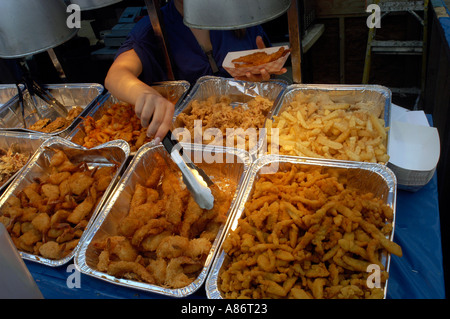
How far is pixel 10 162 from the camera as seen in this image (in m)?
2.71

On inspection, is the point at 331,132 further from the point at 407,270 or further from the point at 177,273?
the point at 177,273

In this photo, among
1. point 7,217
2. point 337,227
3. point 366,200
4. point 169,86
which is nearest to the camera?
point 337,227

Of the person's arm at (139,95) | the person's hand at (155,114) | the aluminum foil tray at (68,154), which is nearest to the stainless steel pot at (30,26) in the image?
the person's arm at (139,95)

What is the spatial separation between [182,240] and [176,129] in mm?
1097

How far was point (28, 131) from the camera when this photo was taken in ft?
9.64

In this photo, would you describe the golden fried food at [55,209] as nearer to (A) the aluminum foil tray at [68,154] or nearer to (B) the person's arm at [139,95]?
(A) the aluminum foil tray at [68,154]

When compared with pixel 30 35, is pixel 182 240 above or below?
below

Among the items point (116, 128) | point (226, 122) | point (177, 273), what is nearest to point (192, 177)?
point (177, 273)

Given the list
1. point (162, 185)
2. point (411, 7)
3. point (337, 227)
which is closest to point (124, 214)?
point (162, 185)

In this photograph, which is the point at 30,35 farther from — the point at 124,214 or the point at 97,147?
the point at 124,214

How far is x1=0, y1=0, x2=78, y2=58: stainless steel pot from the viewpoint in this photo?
1.85 metres

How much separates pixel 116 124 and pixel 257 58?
1.33 m

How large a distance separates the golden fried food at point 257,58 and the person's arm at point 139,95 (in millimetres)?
703

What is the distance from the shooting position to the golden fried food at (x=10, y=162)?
262cm
